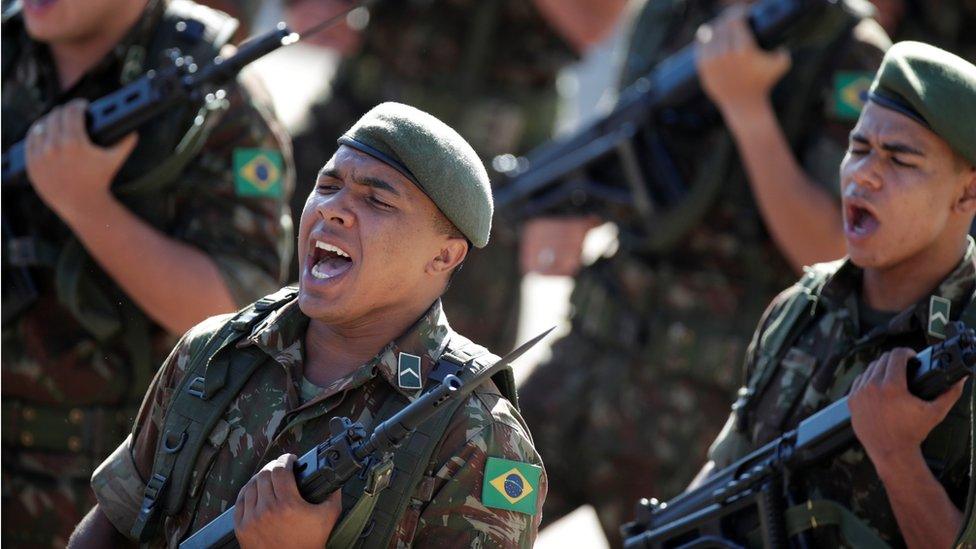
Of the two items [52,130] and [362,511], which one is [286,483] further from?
[52,130]

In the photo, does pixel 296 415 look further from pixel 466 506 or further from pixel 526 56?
pixel 526 56

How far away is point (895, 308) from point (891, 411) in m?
0.49

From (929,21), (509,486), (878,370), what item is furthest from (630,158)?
(509,486)

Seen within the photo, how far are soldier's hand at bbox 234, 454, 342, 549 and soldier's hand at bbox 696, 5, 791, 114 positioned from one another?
2789mm

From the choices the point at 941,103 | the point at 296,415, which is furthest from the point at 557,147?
the point at 296,415

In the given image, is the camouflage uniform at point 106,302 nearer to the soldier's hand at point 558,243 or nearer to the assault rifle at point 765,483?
the assault rifle at point 765,483

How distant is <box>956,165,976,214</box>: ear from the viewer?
4.19 metres

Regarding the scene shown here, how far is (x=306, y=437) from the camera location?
12.0 ft

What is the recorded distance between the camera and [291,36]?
465 centimetres

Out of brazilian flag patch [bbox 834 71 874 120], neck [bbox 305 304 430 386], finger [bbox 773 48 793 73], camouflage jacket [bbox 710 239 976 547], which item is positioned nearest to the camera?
neck [bbox 305 304 430 386]

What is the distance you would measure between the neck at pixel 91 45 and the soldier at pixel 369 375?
153 cm

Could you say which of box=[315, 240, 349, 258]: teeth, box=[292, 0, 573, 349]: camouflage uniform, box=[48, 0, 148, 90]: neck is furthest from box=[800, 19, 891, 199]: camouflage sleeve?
box=[292, 0, 573, 349]: camouflage uniform

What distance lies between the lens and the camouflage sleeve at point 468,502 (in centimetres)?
350

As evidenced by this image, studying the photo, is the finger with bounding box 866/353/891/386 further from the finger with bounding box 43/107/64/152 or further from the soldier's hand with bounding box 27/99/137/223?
the finger with bounding box 43/107/64/152
